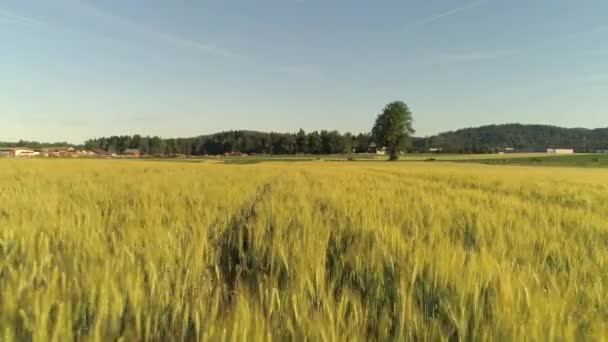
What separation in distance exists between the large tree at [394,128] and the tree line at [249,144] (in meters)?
43.4

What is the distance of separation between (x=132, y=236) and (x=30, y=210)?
1.86m

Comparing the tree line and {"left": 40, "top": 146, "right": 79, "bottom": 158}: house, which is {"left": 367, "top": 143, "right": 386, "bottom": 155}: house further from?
{"left": 40, "top": 146, "right": 79, "bottom": 158}: house

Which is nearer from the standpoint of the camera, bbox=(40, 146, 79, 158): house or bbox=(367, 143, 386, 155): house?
bbox=(367, 143, 386, 155): house

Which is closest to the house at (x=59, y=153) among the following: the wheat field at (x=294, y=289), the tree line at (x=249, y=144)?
the tree line at (x=249, y=144)

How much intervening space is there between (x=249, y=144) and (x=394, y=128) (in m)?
81.4

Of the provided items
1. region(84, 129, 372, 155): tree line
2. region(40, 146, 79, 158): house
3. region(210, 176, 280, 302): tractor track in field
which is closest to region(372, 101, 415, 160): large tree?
region(84, 129, 372, 155): tree line

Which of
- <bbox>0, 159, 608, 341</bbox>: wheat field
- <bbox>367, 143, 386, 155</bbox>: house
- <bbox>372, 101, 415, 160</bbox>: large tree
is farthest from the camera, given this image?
Result: <bbox>367, 143, 386, 155</bbox>: house

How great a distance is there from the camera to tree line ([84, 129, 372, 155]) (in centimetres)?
11464

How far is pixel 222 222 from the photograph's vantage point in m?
2.55

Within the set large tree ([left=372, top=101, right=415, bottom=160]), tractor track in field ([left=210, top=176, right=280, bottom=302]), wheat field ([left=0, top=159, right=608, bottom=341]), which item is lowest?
tractor track in field ([left=210, top=176, right=280, bottom=302])

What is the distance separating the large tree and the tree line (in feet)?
143

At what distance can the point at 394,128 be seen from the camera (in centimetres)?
6662

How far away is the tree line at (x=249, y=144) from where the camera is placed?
115m

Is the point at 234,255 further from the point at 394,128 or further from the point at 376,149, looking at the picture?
the point at 376,149
